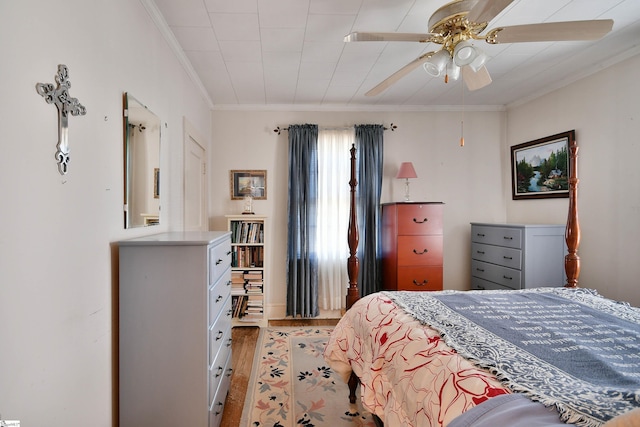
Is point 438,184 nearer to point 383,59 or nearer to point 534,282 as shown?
point 534,282

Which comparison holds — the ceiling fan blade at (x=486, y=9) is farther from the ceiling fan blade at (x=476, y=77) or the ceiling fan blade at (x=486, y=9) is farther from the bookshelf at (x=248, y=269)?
the bookshelf at (x=248, y=269)

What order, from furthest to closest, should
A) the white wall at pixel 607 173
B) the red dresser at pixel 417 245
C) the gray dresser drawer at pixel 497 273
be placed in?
the red dresser at pixel 417 245 < the gray dresser drawer at pixel 497 273 < the white wall at pixel 607 173

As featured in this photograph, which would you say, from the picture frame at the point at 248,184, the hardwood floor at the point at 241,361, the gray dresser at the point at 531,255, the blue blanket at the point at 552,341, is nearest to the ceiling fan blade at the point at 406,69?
the blue blanket at the point at 552,341

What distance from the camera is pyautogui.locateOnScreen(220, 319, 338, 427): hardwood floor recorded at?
1995 mm

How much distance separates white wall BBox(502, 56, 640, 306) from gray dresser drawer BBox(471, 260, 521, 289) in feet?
1.90

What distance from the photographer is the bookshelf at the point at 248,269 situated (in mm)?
3484

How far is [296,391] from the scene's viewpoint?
7.30 feet

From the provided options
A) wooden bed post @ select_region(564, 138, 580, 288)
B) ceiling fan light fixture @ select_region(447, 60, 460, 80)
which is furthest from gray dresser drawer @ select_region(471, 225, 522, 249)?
ceiling fan light fixture @ select_region(447, 60, 460, 80)

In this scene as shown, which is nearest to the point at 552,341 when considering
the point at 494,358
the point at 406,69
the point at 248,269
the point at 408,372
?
the point at 494,358

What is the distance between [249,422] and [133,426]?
0.67m

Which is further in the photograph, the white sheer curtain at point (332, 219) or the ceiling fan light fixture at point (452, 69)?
the white sheer curtain at point (332, 219)

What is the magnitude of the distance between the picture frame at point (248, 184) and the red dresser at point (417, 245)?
1.62 meters

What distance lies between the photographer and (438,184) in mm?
4008

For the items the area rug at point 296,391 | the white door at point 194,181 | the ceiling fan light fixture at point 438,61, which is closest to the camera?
the ceiling fan light fixture at point 438,61
